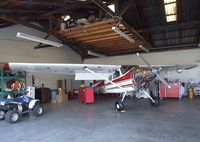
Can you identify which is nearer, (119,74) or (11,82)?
(11,82)

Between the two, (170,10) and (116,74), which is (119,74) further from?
(170,10)

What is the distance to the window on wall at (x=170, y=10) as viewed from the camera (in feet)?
26.2

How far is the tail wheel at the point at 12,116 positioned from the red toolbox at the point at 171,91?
7608 mm

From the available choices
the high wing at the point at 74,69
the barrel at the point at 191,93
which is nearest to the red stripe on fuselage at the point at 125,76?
the high wing at the point at 74,69

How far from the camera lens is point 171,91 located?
1027 centimetres

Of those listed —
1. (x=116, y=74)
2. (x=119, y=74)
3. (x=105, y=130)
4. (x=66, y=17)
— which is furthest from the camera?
(x=66, y=17)

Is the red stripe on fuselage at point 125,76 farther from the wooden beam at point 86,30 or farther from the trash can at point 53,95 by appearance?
the trash can at point 53,95

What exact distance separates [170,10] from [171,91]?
428 centimetres

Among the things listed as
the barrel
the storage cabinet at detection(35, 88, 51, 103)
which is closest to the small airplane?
the storage cabinet at detection(35, 88, 51, 103)

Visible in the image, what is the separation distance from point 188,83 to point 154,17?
190 inches

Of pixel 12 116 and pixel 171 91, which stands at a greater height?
pixel 171 91

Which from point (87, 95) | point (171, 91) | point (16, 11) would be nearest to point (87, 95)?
point (87, 95)

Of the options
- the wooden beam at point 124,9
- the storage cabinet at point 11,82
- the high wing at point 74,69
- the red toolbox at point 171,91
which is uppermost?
the wooden beam at point 124,9

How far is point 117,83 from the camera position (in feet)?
25.1
